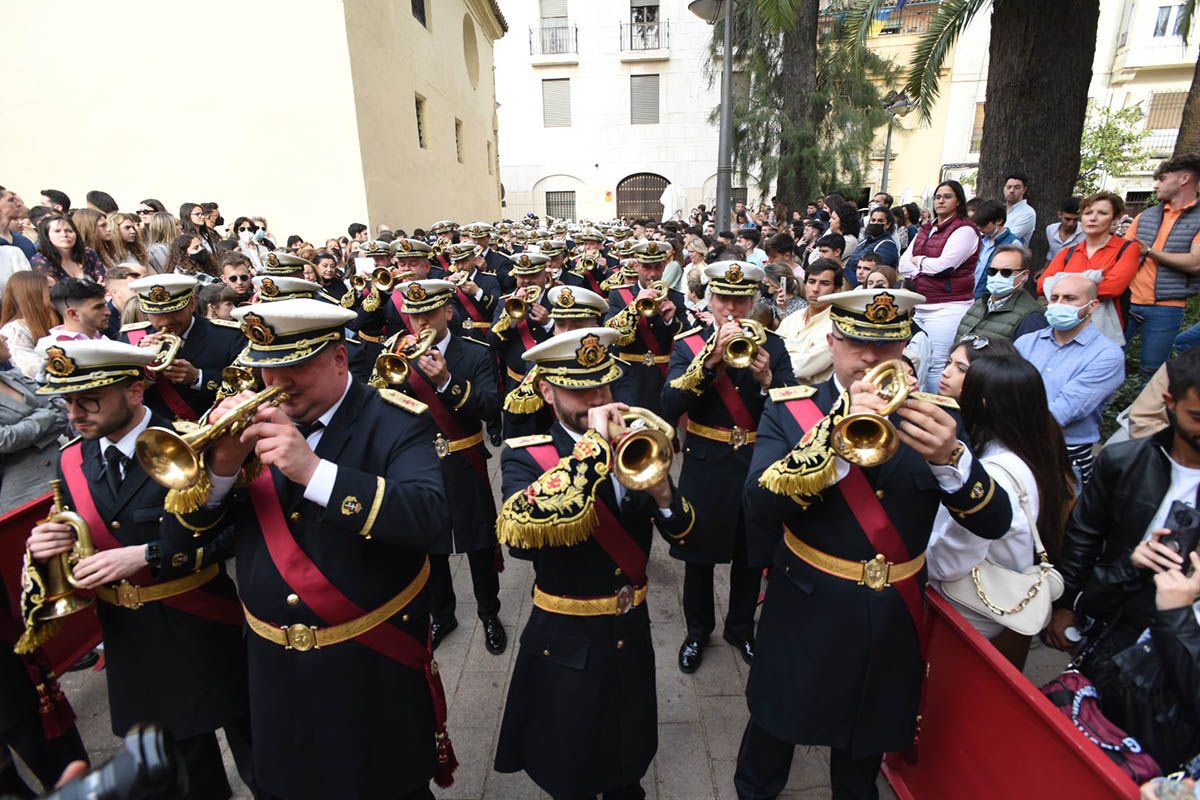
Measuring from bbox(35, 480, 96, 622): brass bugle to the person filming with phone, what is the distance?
4.37 m

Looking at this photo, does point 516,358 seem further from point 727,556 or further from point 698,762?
point 698,762

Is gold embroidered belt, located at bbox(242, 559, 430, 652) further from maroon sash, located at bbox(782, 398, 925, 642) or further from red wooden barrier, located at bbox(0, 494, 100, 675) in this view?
red wooden barrier, located at bbox(0, 494, 100, 675)

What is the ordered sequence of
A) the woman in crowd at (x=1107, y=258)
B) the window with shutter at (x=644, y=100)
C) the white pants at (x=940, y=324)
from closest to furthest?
the woman in crowd at (x=1107, y=258), the white pants at (x=940, y=324), the window with shutter at (x=644, y=100)

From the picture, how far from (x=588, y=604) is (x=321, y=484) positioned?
1308mm

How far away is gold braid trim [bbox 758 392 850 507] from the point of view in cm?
236

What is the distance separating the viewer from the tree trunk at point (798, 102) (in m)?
17.1

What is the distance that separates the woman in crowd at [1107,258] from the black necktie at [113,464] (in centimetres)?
808

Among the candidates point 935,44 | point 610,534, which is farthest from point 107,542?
point 935,44

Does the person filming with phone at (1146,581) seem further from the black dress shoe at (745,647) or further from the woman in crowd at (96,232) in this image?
the woman in crowd at (96,232)

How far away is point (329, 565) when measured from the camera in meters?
2.59

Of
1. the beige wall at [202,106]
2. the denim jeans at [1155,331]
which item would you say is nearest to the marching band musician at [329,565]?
the denim jeans at [1155,331]

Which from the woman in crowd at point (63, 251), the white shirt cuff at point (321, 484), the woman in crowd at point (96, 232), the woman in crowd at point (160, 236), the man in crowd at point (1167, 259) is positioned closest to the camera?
the white shirt cuff at point (321, 484)

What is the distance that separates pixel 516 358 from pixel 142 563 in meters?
4.59

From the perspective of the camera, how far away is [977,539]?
288 centimetres
